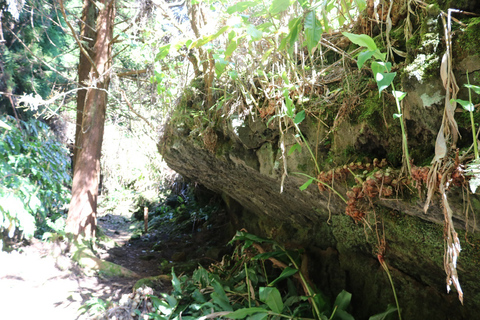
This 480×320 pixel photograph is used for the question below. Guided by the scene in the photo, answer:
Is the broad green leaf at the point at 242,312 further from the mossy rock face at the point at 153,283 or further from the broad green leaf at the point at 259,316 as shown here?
the mossy rock face at the point at 153,283

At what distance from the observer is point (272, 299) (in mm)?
2348

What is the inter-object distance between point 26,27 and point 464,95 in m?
6.76

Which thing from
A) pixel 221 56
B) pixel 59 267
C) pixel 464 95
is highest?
pixel 221 56

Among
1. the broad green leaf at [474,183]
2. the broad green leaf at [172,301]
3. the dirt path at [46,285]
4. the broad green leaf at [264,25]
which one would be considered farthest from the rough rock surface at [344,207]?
the dirt path at [46,285]

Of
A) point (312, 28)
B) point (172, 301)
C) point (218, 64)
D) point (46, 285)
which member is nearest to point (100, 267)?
point (46, 285)

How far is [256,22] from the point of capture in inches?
98.8

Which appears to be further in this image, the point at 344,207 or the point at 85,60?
the point at 85,60

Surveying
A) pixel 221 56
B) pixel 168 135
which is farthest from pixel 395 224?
pixel 168 135

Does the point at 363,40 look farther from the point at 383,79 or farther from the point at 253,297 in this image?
the point at 253,297

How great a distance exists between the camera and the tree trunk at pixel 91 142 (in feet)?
15.8

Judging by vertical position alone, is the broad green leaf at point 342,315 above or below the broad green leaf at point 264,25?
below

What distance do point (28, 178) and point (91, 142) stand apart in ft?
3.36

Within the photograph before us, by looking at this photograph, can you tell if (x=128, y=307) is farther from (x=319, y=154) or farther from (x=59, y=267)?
(x=319, y=154)

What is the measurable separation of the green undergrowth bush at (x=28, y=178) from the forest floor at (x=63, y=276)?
1.22ft
